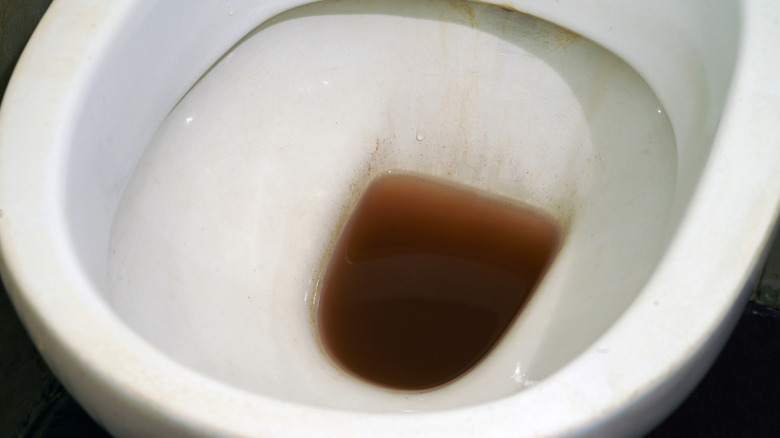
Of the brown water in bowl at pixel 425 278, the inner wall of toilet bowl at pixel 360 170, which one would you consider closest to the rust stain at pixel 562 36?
the inner wall of toilet bowl at pixel 360 170

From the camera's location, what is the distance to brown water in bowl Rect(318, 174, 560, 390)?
90cm

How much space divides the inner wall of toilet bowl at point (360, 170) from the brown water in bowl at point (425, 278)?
28 millimetres

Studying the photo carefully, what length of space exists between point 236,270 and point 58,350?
0.36m

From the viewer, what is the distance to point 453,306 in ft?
3.17

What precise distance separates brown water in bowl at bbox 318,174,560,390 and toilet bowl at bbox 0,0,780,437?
1.2 inches

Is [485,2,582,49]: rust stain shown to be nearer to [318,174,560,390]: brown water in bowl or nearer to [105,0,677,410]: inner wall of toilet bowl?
[105,0,677,410]: inner wall of toilet bowl

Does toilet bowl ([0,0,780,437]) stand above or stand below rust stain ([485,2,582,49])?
below

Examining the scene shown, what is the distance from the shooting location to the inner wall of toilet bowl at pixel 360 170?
0.68 metres

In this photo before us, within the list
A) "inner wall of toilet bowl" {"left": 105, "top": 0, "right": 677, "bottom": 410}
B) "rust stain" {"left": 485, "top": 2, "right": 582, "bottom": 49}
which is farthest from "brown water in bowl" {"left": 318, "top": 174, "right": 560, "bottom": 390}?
"rust stain" {"left": 485, "top": 2, "right": 582, "bottom": 49}

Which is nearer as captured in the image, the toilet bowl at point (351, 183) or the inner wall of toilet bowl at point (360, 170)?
the toilet bowl at point (351, 183)

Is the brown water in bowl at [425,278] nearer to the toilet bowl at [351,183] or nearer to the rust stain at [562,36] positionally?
the toilet bowl at [351,183]

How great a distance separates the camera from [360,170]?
40.6 inches

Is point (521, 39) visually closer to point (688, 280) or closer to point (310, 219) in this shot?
point (310, 219)

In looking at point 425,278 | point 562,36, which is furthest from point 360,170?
point 562,36
